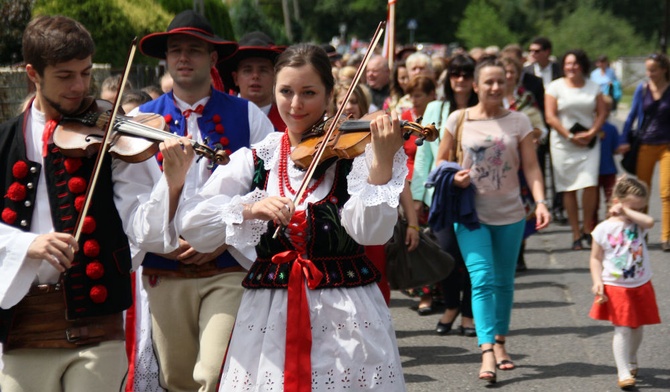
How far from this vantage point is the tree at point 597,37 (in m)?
72.7

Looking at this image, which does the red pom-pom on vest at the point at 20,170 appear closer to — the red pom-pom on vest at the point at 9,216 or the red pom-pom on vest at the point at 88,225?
the red pom-pom on vest at the point at 9,216

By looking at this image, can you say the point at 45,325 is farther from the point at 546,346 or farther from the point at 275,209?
the point at 546,346

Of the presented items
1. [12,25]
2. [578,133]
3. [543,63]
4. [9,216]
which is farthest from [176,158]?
[543,63]

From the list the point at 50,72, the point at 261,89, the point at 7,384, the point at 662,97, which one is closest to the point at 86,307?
the point at 7,384

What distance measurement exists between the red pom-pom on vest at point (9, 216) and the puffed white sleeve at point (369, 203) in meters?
1.13

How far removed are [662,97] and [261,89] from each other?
5.82 m

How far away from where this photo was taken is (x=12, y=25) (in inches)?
403

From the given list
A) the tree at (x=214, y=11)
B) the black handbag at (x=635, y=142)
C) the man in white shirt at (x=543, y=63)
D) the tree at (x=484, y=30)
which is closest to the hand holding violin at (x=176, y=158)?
the black handbag at (x=635, y=142)

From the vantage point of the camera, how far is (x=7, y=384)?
391 centimetres

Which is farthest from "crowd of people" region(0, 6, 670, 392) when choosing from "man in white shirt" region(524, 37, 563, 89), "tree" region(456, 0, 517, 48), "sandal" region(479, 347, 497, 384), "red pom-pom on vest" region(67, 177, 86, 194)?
"tree" region(456, 0, 517, 48)

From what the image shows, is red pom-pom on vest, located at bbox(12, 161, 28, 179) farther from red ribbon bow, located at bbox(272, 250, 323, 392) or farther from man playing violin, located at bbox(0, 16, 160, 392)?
red ribbon bow, located at bbox(272, 250, 323, 392)

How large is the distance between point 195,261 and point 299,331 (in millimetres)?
1143

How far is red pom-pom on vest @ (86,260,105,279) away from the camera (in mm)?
3963

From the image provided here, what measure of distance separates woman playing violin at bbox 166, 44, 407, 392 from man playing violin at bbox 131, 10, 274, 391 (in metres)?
0.66
